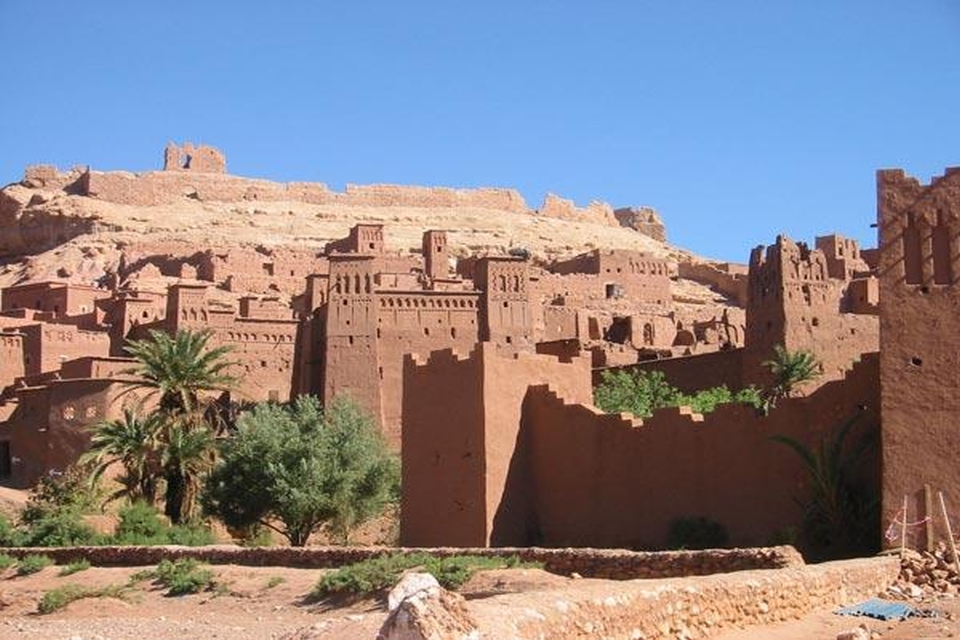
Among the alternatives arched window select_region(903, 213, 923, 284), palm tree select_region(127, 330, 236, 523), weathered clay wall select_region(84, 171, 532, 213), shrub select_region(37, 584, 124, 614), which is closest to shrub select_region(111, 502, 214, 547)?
palm tree select_region(127, 330, 236, 523)

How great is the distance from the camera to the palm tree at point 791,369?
115 ft

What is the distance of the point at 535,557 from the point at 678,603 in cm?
759

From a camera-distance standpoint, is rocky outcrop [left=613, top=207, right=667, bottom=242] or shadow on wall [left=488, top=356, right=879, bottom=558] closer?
shadow on wall [left=488, top=356, right=879, bottom=558]

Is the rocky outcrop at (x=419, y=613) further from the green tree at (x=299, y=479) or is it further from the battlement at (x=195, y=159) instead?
the battlement at (x=195, y=159)

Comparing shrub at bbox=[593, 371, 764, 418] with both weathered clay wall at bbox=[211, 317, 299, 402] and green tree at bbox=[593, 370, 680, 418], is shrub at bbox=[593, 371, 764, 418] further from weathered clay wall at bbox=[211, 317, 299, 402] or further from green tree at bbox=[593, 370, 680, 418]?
weathered clay wall at bbox=[211, 317, 299, 402]

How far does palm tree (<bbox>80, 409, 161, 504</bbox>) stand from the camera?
29.4 m

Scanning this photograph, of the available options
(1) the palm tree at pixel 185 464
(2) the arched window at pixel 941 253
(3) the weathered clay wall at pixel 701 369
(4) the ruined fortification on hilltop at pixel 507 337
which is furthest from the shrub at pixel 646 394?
(2) the arched window at pixel 941 253

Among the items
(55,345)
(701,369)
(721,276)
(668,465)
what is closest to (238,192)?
(721,276)

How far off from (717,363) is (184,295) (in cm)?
1545

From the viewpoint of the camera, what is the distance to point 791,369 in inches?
1394

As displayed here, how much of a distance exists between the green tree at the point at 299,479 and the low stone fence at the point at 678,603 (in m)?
14.7

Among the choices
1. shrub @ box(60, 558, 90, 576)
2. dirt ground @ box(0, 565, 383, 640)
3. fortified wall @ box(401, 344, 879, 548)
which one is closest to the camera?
dirt ground @ box(0, 565, 383, 640)

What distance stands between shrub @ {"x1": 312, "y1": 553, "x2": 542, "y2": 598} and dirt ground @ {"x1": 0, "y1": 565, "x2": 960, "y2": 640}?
224mm

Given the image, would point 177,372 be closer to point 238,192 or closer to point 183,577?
point 183,577
